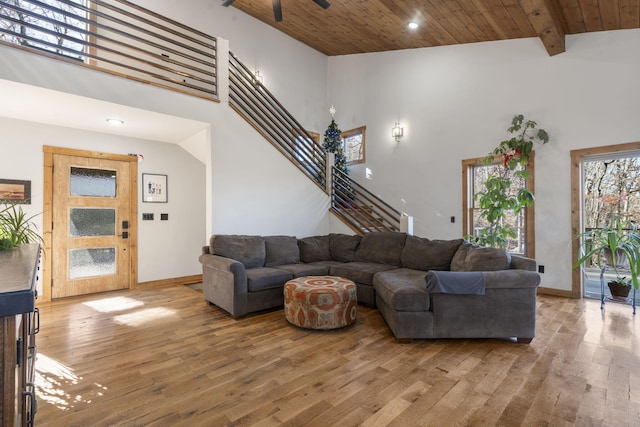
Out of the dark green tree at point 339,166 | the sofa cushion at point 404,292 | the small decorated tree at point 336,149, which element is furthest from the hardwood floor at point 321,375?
the small decorated tree at point 336,149

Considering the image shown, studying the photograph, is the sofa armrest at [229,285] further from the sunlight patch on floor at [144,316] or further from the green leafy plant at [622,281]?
the green leafy plant at [622,281]

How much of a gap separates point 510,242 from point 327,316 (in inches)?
146

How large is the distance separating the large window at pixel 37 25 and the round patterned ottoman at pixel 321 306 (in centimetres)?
334

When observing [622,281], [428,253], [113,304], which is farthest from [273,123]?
[622,281]

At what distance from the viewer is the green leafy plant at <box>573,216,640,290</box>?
384 cm

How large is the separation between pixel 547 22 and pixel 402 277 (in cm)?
356

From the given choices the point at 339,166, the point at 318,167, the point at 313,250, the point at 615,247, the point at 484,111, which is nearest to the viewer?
the point at 615,247

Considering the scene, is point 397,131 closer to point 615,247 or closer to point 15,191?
point 615,247

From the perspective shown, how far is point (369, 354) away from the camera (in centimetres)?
269

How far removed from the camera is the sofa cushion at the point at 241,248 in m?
4.15

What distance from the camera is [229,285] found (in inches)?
143

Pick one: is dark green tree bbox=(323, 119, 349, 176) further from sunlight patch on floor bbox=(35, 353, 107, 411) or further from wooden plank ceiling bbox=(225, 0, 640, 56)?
sunlight patch on floor bbox=(35, 353, 107, 411)

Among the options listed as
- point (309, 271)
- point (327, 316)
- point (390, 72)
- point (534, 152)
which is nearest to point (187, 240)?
point (309, 271)

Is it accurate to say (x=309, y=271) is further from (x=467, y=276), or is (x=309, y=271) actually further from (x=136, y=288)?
(x=136, y=288)
